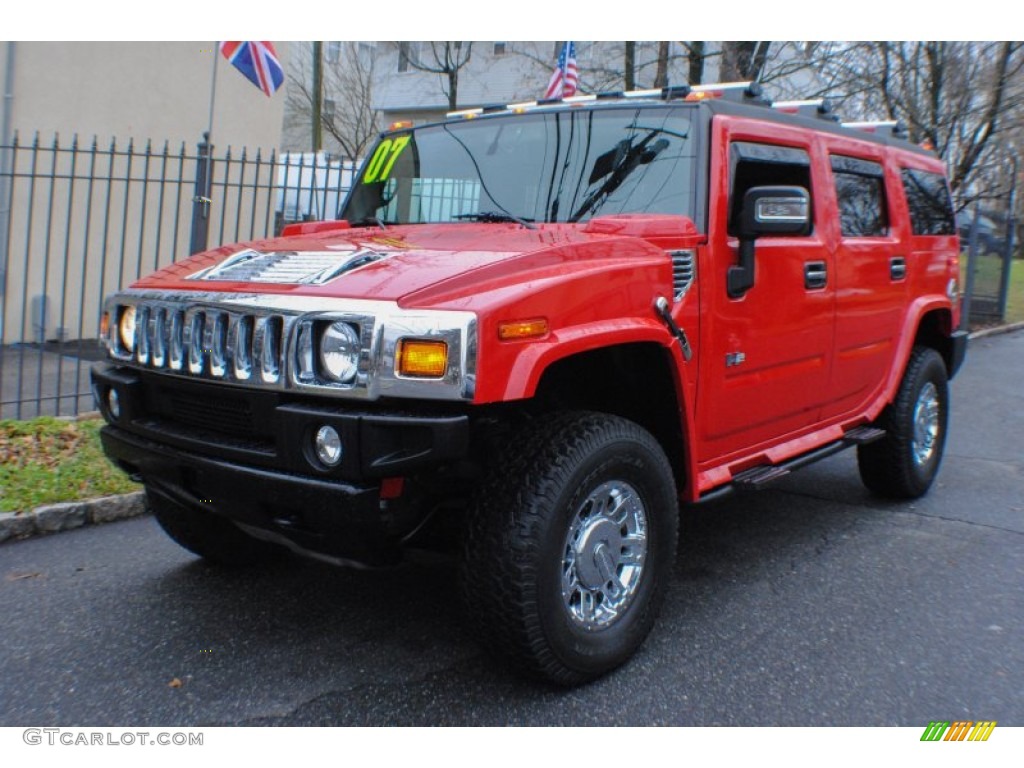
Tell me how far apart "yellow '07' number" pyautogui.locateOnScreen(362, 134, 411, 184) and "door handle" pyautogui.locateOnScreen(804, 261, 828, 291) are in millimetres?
1975

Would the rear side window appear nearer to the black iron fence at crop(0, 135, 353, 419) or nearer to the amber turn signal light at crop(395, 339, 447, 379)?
the amber turn signal light at crop(395, 339, 447, 379)

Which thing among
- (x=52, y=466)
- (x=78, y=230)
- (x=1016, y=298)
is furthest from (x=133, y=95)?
(x=1016, y=298)

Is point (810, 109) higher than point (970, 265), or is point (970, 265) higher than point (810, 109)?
point (970, 265)

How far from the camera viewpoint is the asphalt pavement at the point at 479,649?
2939 mm

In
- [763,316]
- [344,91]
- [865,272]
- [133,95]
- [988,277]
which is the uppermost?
[344,91]

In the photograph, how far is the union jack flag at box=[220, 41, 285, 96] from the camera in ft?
25.6

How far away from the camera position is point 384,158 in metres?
4.48

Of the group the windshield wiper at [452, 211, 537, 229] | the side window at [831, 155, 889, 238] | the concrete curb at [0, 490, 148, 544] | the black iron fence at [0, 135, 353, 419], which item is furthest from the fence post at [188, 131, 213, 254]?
the side window at [831, 155, 889, 238]

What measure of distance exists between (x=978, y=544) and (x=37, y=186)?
836 centimetres

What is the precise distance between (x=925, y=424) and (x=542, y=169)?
3.02m

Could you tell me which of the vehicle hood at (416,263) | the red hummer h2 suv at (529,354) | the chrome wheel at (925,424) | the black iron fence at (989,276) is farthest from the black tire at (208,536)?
the black iron fence at (989,276)

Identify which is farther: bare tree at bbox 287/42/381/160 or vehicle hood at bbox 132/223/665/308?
bare tree at bbox 287/42/381/160

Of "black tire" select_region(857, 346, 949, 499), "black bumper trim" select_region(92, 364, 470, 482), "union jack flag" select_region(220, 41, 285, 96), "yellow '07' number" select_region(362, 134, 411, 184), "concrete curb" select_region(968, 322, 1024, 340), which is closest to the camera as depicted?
"black bumper trim" select_region(92, 364, 470, 482)

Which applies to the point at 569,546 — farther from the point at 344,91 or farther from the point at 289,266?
the point at 344,91
